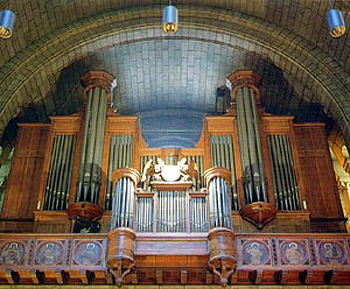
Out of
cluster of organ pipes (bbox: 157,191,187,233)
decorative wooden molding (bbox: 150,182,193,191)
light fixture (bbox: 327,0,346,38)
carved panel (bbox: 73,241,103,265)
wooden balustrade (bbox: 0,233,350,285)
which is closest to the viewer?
light fixture (bbox: 327,0,346,38)

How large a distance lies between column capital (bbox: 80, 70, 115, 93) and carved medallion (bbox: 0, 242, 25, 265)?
5647mm

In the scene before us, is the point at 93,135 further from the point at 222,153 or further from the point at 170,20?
Answer: the point at 170,20

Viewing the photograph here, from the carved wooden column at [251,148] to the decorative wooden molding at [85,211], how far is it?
3404mm

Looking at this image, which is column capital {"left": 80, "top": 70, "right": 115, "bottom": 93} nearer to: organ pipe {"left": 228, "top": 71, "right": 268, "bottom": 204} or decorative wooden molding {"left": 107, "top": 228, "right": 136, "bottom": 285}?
organ pipe {"left": 228, "top": 71, "right": 268, "bottom": 204}

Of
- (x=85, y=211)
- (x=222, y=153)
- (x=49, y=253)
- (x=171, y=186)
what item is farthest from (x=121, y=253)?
(x=222, y=153)

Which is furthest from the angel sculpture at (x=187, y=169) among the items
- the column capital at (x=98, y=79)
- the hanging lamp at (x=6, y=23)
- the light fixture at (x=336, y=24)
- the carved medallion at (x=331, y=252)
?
the hanging lamp at (x=6, y=23)

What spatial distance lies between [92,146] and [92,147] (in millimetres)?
35

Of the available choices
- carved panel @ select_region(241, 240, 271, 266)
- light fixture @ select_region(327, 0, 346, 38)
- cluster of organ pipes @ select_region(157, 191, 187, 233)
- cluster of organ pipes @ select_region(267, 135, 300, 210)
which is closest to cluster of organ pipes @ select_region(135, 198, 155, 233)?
cluster of organ pipes @ select_region(157, 191, 187, 233)

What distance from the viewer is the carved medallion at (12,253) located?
488 inches

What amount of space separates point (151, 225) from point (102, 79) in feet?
18.8

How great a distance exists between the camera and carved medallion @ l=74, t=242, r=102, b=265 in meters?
12.3

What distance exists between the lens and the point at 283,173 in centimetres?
1520

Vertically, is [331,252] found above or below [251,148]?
below

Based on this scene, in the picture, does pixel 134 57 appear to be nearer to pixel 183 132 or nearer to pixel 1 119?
pixel 183 132
